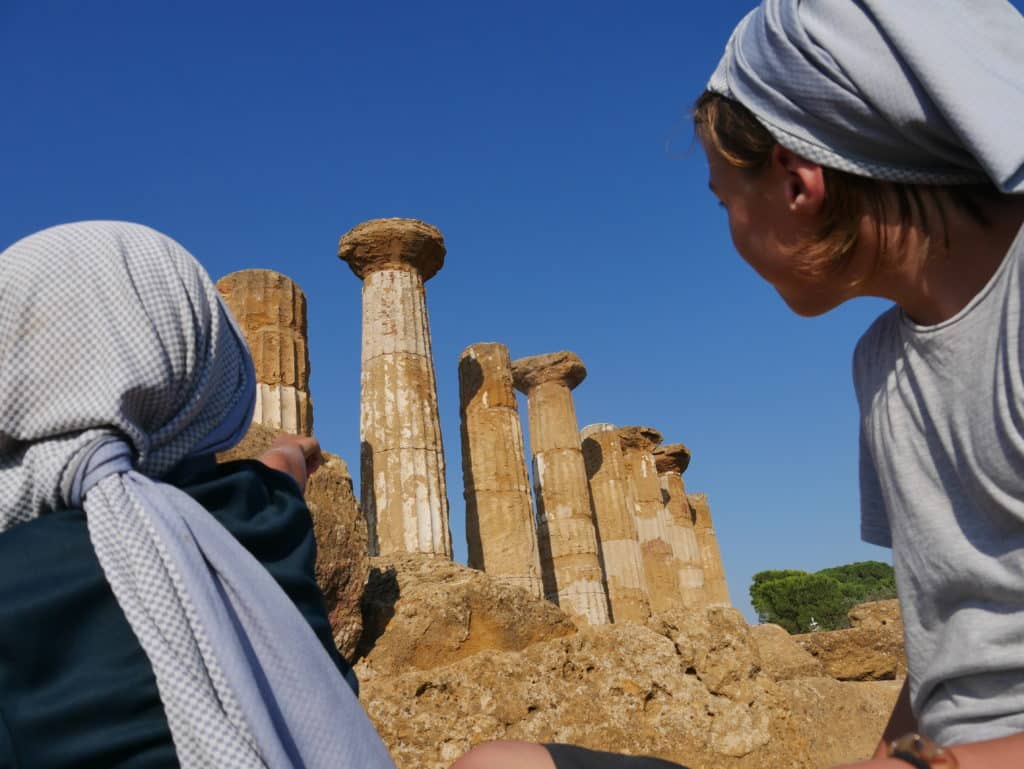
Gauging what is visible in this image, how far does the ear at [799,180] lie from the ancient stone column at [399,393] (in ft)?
38.1

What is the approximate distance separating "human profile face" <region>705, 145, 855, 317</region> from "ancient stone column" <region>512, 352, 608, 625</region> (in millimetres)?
16199

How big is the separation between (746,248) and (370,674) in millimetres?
6449

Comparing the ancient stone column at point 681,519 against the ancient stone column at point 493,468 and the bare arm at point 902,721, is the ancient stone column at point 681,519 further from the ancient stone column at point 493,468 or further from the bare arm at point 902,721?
the bare arm at point 902,721

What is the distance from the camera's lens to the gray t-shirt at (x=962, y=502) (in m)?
1.25

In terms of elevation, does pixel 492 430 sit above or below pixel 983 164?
above

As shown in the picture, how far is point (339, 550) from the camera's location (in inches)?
304

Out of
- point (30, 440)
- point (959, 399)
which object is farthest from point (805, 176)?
point (30, 440)

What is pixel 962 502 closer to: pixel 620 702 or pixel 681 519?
pixel 620 702

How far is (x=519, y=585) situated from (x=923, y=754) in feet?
44.0

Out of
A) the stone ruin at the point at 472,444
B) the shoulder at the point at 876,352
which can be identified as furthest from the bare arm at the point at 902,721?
the stone ruin at the point at 472,444

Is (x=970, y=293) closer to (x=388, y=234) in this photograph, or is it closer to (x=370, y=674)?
(x=370, y=674)

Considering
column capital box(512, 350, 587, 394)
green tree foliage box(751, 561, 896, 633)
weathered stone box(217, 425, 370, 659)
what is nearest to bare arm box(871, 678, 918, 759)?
weathered stone box(217, 425, 370, 659)

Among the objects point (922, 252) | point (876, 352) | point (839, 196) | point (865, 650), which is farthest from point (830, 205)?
point (865, 650)

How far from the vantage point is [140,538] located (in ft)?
5.30
